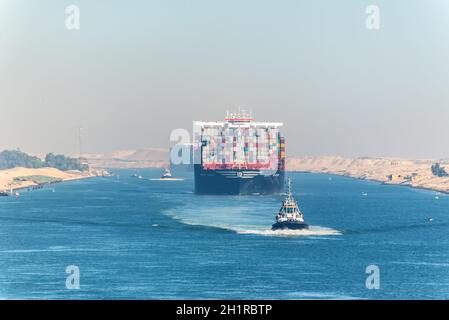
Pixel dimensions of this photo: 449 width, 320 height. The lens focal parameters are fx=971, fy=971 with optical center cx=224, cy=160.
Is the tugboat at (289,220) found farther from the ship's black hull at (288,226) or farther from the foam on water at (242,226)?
the foam on water at (242,226)

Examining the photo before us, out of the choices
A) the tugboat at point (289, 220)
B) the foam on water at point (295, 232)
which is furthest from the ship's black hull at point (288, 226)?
the foam on water at point (295, 232)

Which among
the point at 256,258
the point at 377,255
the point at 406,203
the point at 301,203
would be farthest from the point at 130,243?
the point at 406,203

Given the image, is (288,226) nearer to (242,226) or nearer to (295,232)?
(295,232)

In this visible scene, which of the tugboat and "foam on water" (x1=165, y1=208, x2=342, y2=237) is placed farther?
the tugboat

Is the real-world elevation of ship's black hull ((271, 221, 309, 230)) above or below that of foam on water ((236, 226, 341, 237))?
above

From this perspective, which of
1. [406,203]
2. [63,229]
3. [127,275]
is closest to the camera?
Result: [127,275]

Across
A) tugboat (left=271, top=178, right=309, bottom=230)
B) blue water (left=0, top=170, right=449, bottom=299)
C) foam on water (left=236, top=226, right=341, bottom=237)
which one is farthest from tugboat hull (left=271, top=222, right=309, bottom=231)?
blue water (left=0, top=170, right=449, bottom=299)

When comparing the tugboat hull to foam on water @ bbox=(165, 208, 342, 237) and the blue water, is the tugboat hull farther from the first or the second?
the blue water

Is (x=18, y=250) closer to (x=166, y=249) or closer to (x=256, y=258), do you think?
(x=166, y=249)

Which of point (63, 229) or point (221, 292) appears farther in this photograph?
point (63, 229)
